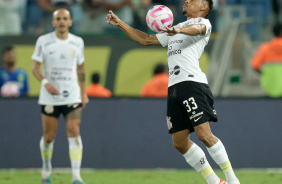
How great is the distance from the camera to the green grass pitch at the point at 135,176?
10.1 metres

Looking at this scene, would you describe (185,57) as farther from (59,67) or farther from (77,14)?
(77,14)

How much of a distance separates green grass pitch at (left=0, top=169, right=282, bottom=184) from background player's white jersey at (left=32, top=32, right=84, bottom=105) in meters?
1.24

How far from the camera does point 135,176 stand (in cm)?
1100

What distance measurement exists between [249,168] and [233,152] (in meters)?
0.38

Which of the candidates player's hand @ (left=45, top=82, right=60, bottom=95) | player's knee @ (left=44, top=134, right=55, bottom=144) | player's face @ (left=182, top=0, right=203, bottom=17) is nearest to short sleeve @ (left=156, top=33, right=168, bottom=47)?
player's face @ (left=182, top=0, right=203, bottom=17)

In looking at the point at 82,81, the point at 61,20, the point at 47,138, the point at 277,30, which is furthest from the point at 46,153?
the point at 277,30

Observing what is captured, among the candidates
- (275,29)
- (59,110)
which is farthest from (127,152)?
(275,29)

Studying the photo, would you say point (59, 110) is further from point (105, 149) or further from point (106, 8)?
point (106, 8)

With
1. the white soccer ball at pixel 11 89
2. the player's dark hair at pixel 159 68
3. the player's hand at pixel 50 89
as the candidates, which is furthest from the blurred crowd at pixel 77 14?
the player's hand at pixel 50 89

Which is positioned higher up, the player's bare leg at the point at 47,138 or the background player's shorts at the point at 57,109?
the background player's shorts at the point at 57,109

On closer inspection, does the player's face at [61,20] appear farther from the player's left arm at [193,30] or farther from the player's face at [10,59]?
the player's face at [10,59]

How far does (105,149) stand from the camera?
40.0 feet

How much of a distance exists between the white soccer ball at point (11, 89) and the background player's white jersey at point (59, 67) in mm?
3213

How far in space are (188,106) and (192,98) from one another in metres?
0.10
